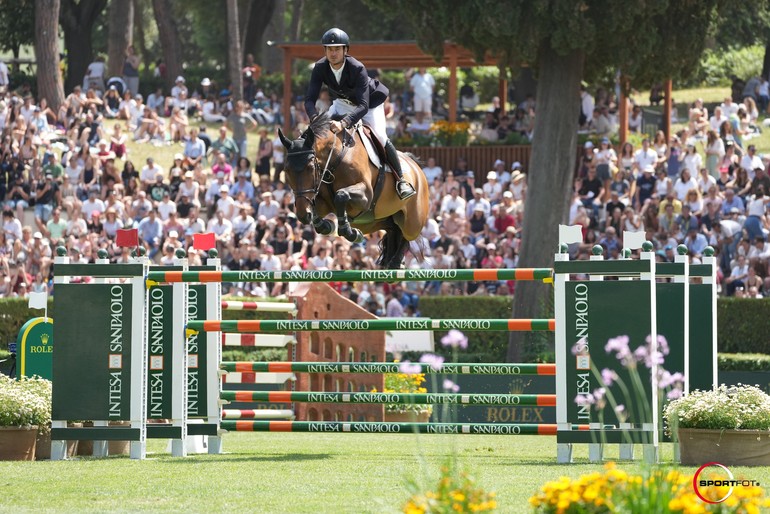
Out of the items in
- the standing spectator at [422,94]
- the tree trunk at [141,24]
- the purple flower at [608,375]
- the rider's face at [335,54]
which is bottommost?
the purple flower at [608,375]

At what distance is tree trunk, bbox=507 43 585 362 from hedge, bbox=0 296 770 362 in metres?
Result: 0.47

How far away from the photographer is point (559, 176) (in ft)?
65.9

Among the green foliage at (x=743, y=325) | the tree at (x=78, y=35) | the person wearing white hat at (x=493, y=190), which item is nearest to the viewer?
the green foliage at (x=743, y=325)

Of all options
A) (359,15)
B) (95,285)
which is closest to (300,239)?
(95,285)

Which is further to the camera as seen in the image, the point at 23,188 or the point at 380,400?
the point at 23,188

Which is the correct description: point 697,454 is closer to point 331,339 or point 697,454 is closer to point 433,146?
point 331,339

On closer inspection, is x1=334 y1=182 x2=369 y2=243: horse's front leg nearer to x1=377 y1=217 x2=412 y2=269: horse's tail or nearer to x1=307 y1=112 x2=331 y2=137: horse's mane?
x1=307 y1=112 x2=331 y2=137: horse's mane

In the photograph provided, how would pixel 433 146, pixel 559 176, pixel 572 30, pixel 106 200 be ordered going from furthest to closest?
pixel 433 146 < pixel 106 200 < pixel 559 176 < pixel 572 30

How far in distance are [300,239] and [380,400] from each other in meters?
12.5

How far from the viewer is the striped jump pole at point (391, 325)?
9000 mm

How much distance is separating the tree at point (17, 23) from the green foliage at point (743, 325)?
27395 mm

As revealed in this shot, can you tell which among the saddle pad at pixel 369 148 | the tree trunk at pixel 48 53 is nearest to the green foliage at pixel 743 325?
the saddle pad at pixel 369 148

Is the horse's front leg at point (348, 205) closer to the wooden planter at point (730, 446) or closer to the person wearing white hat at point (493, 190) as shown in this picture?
the wooden planter at point (730, 446)

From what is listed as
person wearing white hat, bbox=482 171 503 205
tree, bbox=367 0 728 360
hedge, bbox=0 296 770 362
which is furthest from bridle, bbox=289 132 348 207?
person wearing white hat, bbox=482 171 503 205
